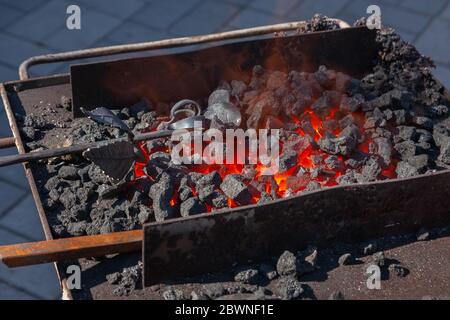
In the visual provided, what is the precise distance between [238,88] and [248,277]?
3.39 feet

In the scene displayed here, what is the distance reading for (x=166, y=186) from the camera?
247 cm

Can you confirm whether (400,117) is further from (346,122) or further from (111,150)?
(111,150)

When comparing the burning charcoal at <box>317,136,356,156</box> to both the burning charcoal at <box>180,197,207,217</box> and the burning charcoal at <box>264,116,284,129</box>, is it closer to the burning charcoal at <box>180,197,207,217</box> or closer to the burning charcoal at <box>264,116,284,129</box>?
the burning charcoal at <box>264,116,284,129</box>

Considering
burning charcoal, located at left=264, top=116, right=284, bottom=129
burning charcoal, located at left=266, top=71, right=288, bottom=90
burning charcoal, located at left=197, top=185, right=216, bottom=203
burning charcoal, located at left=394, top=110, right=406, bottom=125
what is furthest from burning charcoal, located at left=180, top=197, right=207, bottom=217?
burning charcoal, located at left=394, top=110, right=406, bottom=125

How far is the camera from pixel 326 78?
3.01m

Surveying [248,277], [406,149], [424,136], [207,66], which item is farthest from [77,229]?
[424,136]

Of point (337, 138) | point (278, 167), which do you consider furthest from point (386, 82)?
point (278, 167)

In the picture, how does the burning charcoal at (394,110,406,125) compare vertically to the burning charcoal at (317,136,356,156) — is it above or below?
above

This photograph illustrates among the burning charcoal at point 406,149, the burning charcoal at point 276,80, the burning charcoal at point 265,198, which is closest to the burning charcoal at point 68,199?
the burning charcoal at point 265,198

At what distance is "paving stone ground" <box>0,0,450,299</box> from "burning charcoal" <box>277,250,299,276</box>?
3.10 m

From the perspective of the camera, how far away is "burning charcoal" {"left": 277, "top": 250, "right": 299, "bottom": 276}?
225 cm

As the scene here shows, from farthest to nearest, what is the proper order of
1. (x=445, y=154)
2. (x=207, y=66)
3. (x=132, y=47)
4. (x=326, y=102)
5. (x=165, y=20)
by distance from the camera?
(x=165, y=20) → (x=132, y=47) → (x=207, y=66) → (x=326, y=102) → (x=445, y=154)

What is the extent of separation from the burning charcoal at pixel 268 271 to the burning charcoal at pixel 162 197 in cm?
38

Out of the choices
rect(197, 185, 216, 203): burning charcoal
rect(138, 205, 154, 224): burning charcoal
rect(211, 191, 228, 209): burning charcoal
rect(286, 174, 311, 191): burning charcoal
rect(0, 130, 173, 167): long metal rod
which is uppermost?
rect(0, 130, 173, 167): long metal rod
